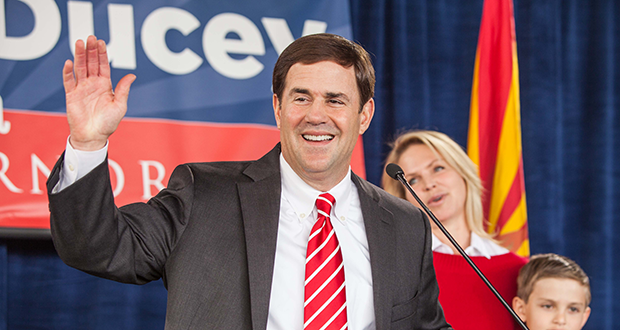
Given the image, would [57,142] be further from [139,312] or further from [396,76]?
[396,76]

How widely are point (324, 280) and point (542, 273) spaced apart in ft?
3.87

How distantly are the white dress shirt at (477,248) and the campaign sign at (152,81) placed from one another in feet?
1.58

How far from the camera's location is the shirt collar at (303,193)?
1.35m

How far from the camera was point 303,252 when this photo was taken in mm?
1281

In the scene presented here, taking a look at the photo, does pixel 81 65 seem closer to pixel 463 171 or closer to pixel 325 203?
pixel 325 203

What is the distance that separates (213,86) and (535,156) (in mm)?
1777

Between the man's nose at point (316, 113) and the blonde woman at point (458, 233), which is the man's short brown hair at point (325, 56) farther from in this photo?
the blonde woman at point (458, 233)

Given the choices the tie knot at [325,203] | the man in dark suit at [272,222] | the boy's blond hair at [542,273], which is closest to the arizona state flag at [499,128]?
the boy's blond hair at [542,273]

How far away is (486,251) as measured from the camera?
7.39 ft

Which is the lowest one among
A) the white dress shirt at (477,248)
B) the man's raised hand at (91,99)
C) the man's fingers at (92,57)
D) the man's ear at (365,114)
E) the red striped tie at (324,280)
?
the white dress shirt at (477,248)

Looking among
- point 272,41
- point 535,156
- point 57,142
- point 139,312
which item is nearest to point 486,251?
point 535,156

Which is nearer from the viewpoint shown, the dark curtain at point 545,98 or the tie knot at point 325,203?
the tie knot at point 325,203

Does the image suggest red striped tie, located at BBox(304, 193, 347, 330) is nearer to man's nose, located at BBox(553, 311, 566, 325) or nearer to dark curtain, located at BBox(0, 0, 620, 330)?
man's nose, located at BBox(553, 311, 566, 325)

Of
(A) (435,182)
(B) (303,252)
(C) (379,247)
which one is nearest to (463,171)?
(A) (435,182)
